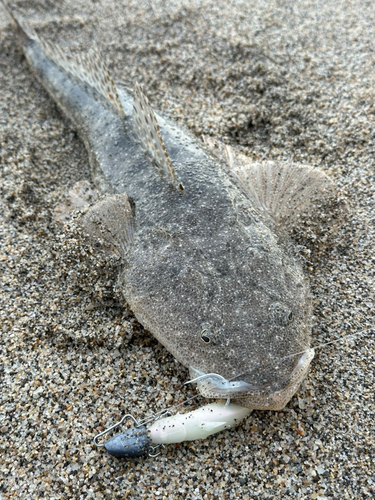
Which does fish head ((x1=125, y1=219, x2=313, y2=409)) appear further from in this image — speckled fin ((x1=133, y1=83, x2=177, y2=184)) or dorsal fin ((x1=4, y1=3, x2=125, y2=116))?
dorsal fin ((x1=4, y1=3, x2=125, y2=116))

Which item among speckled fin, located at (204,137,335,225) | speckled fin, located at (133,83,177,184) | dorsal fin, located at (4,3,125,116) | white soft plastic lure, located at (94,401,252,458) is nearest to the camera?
white soft plastic lure, located at (94,401,252,458)

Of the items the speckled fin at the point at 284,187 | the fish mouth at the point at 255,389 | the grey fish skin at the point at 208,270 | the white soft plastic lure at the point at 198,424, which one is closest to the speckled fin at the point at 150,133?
the grey fish skin at the point at 208,270

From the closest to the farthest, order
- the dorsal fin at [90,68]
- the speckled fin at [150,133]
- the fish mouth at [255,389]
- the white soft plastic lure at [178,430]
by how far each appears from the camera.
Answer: the fish mouth at [255,389], the white soft plastic lure at [178,430], the speckled fin at [150,133], the dorsal fin at [90,68]

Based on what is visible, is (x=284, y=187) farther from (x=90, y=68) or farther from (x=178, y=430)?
(x=90, y=68)


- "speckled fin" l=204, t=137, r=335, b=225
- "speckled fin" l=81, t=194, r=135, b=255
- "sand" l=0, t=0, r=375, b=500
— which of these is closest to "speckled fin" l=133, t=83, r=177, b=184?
"speckled fin" l=81, t=194, r=135, b=255

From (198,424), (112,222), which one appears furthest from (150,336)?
(112,222)

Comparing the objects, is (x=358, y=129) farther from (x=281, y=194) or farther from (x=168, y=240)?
(x=168, y=240)

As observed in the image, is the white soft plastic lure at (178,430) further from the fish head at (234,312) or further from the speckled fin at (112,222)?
the speckled fin at (112,222)

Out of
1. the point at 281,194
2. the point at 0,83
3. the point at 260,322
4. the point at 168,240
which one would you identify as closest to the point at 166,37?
the point at 0,83
